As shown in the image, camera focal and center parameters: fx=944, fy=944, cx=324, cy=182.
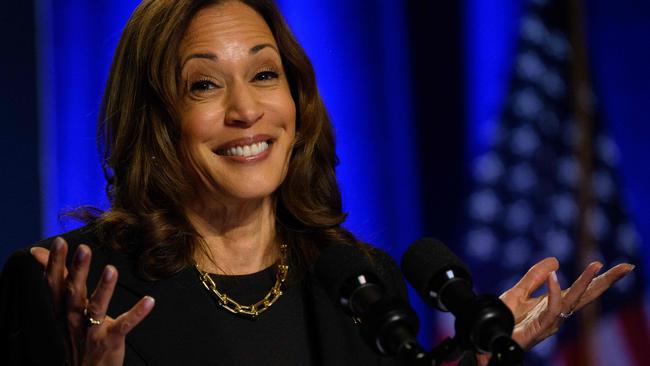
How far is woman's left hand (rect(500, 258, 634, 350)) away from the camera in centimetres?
169

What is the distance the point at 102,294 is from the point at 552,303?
81cm

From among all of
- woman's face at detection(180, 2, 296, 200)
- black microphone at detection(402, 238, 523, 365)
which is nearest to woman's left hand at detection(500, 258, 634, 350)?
black microphone at detection(402, 238, 523, 365)

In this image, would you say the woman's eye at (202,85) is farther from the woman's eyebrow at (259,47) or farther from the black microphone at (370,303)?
the black microphone at (370,303)

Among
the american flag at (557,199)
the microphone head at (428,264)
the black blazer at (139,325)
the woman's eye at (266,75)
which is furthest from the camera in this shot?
the american flag at (557,199)

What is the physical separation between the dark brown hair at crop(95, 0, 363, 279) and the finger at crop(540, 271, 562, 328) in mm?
553

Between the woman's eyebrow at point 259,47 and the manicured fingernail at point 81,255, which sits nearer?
the manicured fingernail at point 81,255

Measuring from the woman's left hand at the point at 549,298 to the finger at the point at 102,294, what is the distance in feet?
2.54

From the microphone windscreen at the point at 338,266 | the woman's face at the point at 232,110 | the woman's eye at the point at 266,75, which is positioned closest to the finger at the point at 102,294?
the microphone windscreen at the point at 338,266

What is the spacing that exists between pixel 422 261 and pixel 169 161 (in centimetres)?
77

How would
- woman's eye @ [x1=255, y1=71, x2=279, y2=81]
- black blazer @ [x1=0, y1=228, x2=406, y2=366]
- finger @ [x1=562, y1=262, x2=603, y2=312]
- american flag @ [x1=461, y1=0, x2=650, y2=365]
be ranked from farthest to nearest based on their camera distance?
american flag @ [x1=461, y1=0, x2=650, y2=365]
woman's eye @ [x1=255, y1=71, x2=279, y2=81]
black blazer @ [x1=0, y1=228, x2=406, y2=366]
finger @ [x1=562, y1=262, x2=603, y2=312]

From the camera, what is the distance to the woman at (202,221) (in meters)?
1.82

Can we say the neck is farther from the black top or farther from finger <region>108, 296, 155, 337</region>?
finger <region>108, 296, 155, 337</region>

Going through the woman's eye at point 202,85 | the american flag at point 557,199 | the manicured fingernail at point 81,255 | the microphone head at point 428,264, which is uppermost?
the woman's eye at point 202,85

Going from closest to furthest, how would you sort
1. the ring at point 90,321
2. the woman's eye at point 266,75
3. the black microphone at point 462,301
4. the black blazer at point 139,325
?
the black microphone at point 462,301, the ring at point 90,321, the black blazer at point 139,325, the woman's eye at point 266,75
